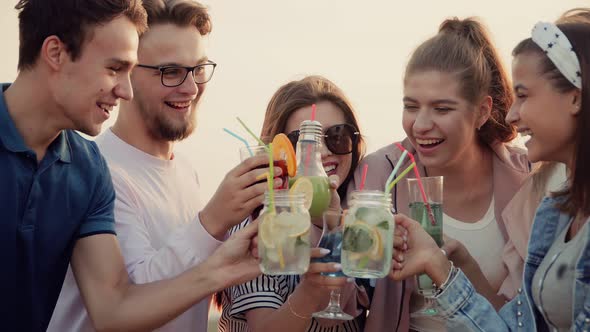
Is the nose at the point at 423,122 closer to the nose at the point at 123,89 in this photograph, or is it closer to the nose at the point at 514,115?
the nose at the point at 514,115

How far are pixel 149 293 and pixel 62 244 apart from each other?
1.51 feet

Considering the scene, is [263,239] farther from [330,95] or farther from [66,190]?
[330,95]

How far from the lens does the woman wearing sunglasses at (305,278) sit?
10.3ft

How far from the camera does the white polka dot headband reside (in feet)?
9.64

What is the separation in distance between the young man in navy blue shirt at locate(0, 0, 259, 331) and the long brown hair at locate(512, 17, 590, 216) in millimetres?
1384

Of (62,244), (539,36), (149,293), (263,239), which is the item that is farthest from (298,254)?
(539,36)

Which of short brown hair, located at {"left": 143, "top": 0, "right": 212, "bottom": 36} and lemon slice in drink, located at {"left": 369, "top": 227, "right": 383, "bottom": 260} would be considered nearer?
lemon slice in drink, located at {"left": 369, "top": 227, "right": 383, "bottom": 260}

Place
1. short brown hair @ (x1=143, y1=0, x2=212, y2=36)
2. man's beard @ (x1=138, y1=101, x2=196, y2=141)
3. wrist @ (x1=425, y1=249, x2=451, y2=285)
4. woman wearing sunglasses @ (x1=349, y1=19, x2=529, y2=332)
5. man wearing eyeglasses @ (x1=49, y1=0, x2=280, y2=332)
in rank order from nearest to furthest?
wrist @ (x1=425, y1=249, x2=451, y2=285), man wearing eyeglasses @ (x1=49, y1=0, x2=280, y2=332), woman wearing sunglasses @ (x1=349, y1=19, x2=529, y2=332), man's beard @ (x1=138, y1=101, x2=196, y2=141), short brown hair @ (x1=143, y1=0, x2=212, y2=36)

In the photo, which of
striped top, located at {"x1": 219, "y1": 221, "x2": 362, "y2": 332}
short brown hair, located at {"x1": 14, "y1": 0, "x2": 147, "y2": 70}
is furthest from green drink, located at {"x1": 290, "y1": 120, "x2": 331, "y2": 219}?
short brown hair, located at {"x1": 14, "y1": 0, "x2": 147, "y2": 70}

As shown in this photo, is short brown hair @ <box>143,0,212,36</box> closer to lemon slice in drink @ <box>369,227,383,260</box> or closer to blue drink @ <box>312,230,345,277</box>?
blue drink @ <box>312,230,345,277</box>

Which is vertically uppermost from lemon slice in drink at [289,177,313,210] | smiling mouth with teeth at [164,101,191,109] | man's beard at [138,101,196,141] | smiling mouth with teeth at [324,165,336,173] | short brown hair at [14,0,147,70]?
short brown hair at [14,0,147,70]

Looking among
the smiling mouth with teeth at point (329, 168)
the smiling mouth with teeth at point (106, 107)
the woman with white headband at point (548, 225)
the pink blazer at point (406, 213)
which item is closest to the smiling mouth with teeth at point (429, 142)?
the pink blazer at point (406, 213)

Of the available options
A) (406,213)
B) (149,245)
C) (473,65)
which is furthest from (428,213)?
(149,245)

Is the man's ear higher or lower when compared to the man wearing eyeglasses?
higher
